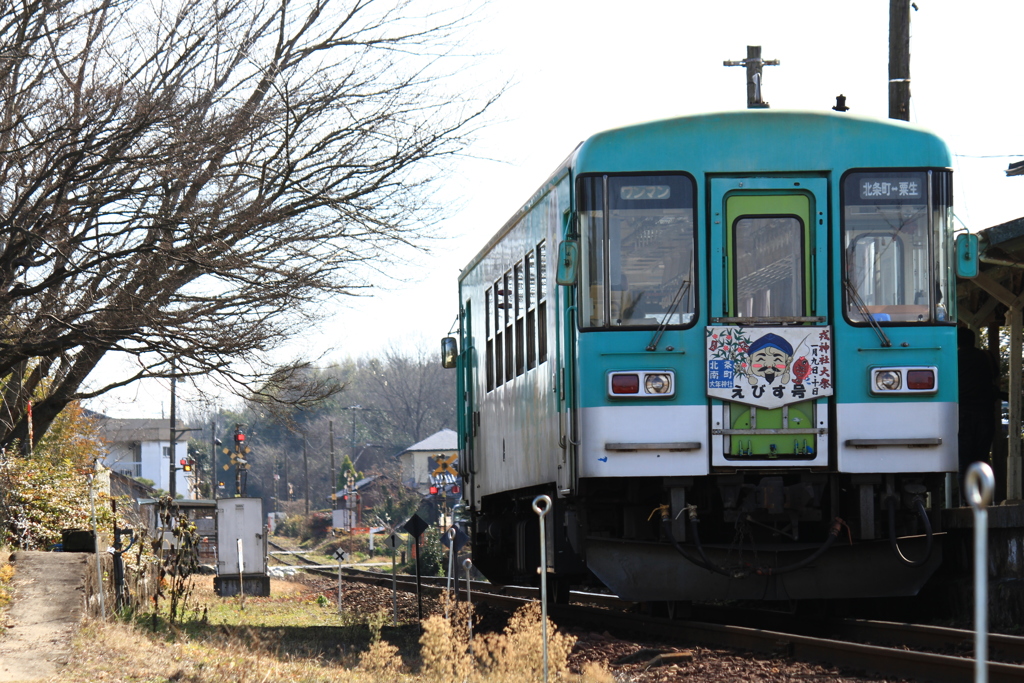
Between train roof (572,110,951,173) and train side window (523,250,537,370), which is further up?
train roof (572,110,951,173)

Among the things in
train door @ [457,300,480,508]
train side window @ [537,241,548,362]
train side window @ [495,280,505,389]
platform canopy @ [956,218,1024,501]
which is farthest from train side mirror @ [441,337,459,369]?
platform canopy @ [956,218,1024,501]

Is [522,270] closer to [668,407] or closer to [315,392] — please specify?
[668,407]

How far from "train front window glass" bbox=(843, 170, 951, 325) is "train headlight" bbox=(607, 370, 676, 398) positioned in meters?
1.34

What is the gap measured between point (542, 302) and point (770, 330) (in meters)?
2.21

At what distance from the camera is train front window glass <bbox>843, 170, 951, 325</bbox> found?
9.02 metres

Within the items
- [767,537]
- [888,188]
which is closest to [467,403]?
[767,537]

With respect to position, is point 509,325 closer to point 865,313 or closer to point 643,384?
point 643,384

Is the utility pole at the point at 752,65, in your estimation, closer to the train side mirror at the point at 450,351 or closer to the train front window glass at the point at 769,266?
the train side mirror at the point at 450,351

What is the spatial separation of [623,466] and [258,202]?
24.4 feet

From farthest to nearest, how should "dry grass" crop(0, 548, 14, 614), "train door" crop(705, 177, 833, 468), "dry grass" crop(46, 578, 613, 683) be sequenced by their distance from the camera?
"dry grass" crop(0, 548, 14, 614), "train door" crop(705, 177, 833, 468), "dry grass" crop(46, 578, 613, 683)

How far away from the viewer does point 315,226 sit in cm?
1592

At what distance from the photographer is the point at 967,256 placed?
8953mm

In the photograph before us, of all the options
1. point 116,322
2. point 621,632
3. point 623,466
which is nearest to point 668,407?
point 623,466

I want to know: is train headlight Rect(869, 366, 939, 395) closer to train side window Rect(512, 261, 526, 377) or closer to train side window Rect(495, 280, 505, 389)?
train side window Rect(512, 261, 526, 377)
